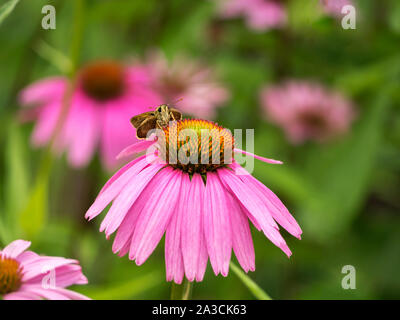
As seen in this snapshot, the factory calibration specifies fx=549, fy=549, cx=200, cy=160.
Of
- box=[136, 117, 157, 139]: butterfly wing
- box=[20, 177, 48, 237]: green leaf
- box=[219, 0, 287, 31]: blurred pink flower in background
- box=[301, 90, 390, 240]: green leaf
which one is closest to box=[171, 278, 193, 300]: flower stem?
box=[136, 117, 157, 139]: butterfly wing

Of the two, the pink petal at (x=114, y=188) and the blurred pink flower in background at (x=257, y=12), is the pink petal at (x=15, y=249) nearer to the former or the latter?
the pink petal at (x=114, y=188)

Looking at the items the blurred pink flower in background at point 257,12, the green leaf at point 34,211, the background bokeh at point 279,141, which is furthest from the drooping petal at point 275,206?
the blurred pink flower in background at point 257,12

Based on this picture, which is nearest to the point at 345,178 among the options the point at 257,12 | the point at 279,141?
the point at 279,141

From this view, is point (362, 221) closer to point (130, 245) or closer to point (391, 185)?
point (391, 185)

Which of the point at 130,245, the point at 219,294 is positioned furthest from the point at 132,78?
the point at 130,245

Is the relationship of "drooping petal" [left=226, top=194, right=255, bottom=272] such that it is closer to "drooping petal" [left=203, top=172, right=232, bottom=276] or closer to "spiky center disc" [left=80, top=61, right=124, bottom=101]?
"drooping petal" [left=203, top=172, right=232, bottom=276]

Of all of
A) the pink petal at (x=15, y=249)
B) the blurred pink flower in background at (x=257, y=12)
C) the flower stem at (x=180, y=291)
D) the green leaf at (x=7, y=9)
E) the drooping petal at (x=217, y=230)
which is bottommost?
the flower stem at (x=180, y=291)

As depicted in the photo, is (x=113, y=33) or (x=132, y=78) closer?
(x=132, y=78)
